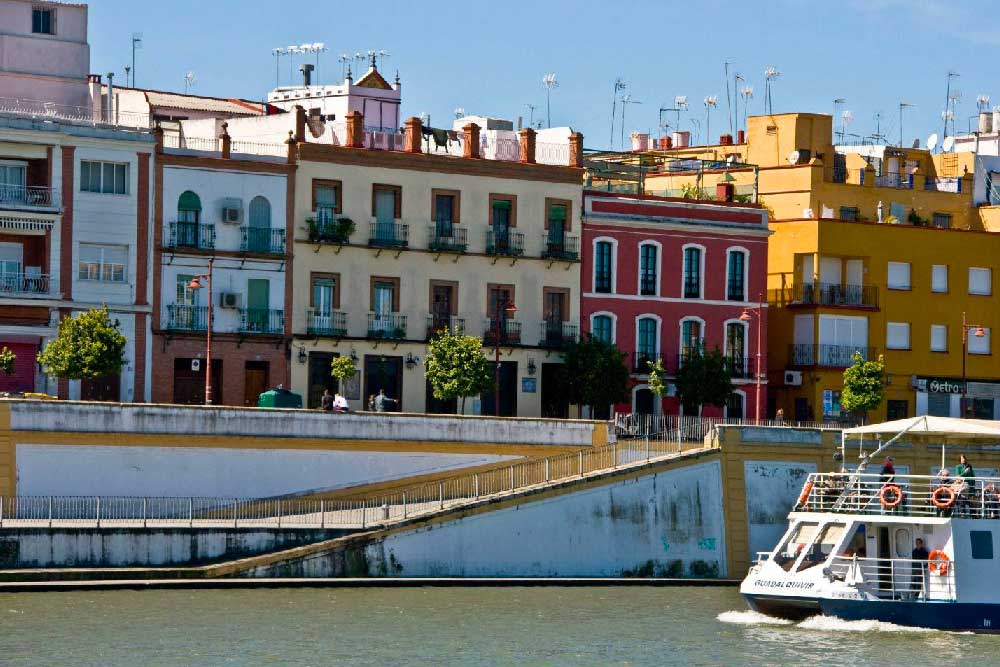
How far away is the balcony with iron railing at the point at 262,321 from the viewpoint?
72.7 meters

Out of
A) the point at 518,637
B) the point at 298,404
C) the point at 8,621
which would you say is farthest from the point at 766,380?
the point at 8,621

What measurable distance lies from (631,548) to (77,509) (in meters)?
15.7

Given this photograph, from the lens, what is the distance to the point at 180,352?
71438 mm

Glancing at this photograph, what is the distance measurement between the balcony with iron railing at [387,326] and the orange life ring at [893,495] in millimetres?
22513

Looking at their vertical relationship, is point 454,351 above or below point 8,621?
above

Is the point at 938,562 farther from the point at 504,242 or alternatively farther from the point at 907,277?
the point at 907,277

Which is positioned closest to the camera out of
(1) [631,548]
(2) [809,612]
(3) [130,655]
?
(3) [130,655]

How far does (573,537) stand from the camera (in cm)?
6531

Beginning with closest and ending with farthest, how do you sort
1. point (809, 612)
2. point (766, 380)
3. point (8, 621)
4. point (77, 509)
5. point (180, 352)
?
point (8, 621), point (809, 612), point (77, 509), point (180, 352), point (766, 380)

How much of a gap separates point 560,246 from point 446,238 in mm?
4229

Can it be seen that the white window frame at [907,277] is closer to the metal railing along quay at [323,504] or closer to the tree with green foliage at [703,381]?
the tree with green foliage at [703,381]

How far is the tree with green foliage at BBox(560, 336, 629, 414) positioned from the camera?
75.9 metres

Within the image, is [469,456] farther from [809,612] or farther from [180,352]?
[809,612]

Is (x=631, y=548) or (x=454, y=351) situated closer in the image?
(x=631, y=548)
